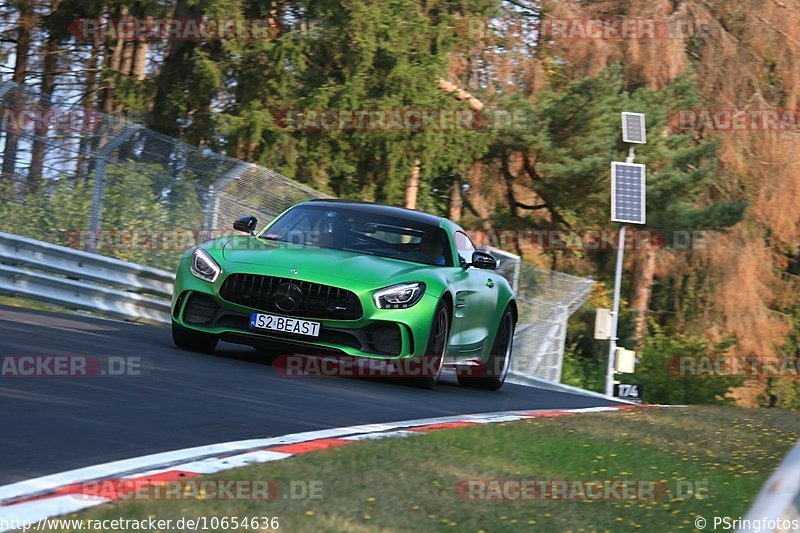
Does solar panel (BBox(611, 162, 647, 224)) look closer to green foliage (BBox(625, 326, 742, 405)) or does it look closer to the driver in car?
green foliage (BBox(625, 326, 742, 405))

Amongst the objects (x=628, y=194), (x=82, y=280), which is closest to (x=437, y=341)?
(x=82, y=280)

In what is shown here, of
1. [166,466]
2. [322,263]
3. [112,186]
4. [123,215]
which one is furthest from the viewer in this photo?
[123,215]

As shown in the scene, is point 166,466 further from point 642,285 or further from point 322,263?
point 642,285

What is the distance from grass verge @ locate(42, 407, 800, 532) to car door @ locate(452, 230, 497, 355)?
2.07 meters

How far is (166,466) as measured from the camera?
5.77 meters

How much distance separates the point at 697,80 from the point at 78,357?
31899mm

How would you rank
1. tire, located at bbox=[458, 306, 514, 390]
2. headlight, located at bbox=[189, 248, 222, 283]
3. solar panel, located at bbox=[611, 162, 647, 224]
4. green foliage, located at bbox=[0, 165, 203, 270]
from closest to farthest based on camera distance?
1. headlight, located at bbox=[189, 248, 222, 283]
2. tire, located at bbox=[458, 306, 514, 390]
3. green foliage, located at bbox=[0, 165, 203, 270]
4. solar panel, located at bbox=[611, 162, 647, 224]

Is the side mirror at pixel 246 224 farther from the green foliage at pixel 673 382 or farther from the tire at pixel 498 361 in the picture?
the green foliage at pixel 673 382

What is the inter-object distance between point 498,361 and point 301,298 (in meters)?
2.76

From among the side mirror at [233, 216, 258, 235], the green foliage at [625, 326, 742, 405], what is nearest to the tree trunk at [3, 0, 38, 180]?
the green foliage at [625, 326, 742, 405]

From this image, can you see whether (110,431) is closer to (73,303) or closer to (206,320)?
(206,320)

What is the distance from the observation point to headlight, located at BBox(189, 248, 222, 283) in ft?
34.9

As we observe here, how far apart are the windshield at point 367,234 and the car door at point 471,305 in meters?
0.29

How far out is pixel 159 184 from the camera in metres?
16.1
